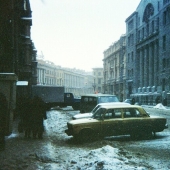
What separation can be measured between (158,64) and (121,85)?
25.6 m

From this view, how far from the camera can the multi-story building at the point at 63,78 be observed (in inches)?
3907

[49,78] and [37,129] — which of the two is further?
[49,78]

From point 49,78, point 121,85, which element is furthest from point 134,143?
point 49,78

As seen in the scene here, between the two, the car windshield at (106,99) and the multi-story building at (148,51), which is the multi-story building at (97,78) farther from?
the car windshield at (106,99)

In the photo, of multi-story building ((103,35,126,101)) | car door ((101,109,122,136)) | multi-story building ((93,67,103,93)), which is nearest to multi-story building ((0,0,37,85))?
car door ((101,109,122,136))

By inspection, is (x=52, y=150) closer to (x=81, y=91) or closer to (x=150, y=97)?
(x=150, y=97)

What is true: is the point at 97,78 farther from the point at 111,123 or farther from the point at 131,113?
the point at 111,123

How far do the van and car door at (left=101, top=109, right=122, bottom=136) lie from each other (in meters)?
9.09

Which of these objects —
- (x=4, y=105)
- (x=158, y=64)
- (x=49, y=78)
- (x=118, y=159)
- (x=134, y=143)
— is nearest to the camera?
(x=118, y=159)

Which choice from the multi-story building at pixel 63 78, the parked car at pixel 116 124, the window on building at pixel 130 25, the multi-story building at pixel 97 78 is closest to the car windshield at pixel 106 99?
the parked car at pixel 116 124

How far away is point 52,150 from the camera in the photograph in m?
9.98

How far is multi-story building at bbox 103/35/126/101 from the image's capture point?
248 feet

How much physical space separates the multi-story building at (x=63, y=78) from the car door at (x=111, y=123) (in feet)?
268

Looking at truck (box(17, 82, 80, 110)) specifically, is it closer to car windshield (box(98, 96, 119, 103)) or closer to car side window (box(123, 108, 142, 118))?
car windshield (box(98, 96, 119, 103))
